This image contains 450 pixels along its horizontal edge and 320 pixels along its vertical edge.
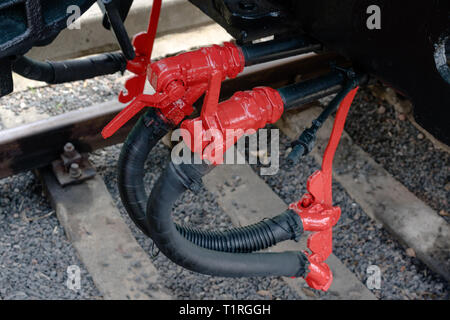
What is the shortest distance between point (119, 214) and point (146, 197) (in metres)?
0.69

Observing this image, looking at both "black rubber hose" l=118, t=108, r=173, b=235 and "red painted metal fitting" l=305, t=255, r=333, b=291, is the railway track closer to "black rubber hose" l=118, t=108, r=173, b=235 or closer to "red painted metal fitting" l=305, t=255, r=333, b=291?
"red painted metal fitting" l=305, t=255, r=333, b=291

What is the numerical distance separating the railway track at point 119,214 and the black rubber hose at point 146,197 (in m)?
0.47

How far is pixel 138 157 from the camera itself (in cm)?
186

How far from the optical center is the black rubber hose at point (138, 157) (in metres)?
1.86

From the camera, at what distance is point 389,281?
2.46 meters

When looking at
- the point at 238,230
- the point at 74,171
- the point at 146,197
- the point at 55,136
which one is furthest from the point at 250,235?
the point at 55,136

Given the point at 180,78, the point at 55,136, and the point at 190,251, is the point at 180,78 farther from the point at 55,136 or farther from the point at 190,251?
the point at 55,136

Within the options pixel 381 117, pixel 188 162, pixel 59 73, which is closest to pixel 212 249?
pixel 188 162

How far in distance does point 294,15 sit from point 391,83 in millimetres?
477

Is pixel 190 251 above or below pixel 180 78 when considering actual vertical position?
below

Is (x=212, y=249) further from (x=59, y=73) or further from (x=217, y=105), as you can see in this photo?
(x=59, y=73)

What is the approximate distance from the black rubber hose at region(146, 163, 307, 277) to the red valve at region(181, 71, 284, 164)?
0.08 m

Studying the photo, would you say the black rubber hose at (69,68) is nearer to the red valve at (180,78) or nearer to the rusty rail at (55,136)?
the rusty rail at (55,136)

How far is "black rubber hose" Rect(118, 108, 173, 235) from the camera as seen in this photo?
1864 mm
